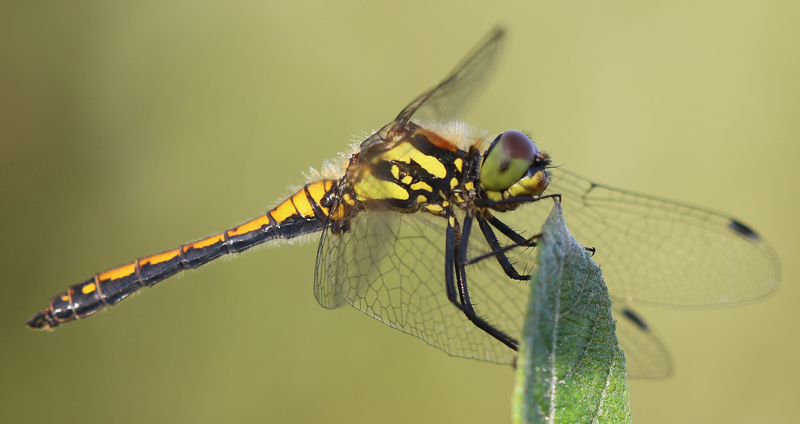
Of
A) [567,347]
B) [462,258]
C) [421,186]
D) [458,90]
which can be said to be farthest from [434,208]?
[567,347]

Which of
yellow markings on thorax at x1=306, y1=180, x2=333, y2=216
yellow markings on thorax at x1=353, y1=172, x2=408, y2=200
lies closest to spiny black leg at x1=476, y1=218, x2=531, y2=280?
yellow markings on thorax at x1=353, y1=172, x2=408, y2=200

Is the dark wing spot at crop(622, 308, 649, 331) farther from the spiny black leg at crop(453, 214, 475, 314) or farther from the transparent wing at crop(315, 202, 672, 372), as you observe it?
the spiny black leg at crop(453, 214, 475, 314)

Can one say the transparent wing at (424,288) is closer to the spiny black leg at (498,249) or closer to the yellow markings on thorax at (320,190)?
the spiny black leg at (498,249)

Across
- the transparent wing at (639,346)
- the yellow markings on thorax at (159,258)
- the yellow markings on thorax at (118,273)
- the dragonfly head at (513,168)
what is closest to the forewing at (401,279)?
the dragonfly head at (513,168)

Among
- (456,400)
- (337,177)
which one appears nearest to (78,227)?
(337,177)

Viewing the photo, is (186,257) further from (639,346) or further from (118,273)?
(639,346)

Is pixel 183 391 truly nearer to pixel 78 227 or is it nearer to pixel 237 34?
pixel 78 227
